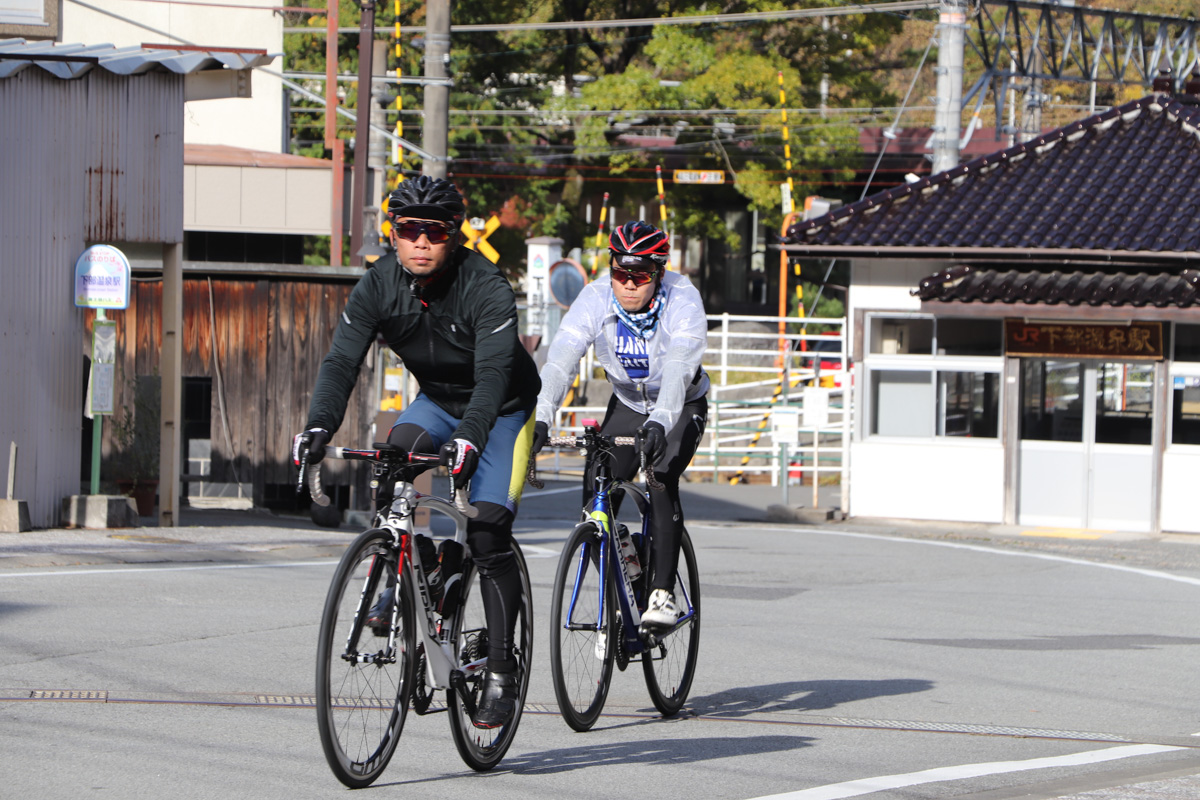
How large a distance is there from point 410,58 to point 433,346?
112 feet

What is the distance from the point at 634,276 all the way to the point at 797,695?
2297 mm

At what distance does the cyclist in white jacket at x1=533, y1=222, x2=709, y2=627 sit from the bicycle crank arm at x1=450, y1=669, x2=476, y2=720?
3.93 feet

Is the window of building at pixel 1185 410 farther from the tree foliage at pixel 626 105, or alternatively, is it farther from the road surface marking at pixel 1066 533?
the tree foliage at pixel 626 105

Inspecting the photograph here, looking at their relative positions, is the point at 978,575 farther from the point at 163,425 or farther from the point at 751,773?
the point at 751,773

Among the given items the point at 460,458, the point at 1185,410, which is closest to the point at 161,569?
the point at 460,458

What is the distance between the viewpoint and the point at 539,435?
5816mm

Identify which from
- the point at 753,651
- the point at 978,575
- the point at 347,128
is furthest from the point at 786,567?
the point at 347,128

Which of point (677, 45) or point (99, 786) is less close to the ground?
point (677, 45)

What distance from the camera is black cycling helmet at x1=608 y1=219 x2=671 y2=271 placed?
21.4 feet

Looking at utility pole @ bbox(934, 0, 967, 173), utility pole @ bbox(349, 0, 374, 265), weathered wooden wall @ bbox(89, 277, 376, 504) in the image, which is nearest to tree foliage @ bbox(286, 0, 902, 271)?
utility pole @ bbox(934, 0, 967, 173)

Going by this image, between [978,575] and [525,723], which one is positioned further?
[978,575]

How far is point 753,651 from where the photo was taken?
9008mm

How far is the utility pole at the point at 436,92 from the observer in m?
19.8

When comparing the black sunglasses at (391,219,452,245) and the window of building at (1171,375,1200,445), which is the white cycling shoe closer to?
the black sunglasses at (391,219,452,245)
